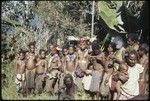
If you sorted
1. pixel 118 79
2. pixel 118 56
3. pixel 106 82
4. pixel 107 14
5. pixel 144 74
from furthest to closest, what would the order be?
pixel 107 14 < pixel 118 56 < pixel 106 82 < pixel 118 79 < pixel 144 74

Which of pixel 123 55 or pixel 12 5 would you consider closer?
pixel 123 55

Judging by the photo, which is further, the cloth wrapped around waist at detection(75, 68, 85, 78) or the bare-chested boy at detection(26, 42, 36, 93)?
the bare-chested boy at detection(26, 42, 36, 93)

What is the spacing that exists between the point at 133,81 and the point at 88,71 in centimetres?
154

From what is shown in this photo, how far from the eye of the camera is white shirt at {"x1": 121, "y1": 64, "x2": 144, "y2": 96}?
11625mm

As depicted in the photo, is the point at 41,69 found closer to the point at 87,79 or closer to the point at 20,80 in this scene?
the point at 20,80

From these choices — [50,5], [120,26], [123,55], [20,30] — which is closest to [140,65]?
[123,55]

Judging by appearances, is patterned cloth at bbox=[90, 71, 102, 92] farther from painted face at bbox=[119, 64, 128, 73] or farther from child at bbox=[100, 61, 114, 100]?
painted face at bbox=[119, 64, 128, 73]

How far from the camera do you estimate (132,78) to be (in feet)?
38.3

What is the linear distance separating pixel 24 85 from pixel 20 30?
536 centimetres

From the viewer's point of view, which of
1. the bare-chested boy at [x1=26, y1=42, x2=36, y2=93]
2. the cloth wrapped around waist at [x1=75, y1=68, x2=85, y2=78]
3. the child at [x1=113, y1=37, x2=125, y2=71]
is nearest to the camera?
the child at [x1=113, y1=37, x2=125, y2=71]

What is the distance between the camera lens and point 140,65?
1163 cm

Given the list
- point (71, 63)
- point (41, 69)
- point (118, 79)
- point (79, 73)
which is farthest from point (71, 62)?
point (118, 79)

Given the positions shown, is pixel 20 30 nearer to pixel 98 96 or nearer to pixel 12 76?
pixel 12 76

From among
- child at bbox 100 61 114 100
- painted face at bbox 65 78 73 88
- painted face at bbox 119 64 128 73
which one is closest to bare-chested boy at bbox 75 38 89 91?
child at bbox 100 61 114 100
